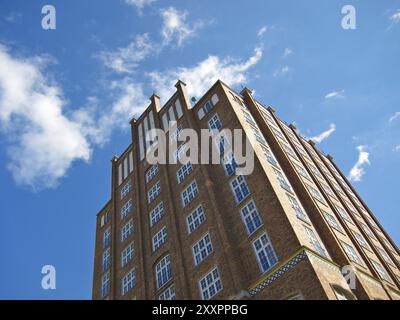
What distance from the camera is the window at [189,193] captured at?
3127 cm

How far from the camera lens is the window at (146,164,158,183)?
126 ft

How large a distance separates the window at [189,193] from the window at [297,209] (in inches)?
304

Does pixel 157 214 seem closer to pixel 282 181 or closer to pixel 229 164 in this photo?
pixel 229 164

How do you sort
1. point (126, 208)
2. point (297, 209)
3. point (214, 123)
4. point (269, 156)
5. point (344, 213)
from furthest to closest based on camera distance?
point (126, 208) < point (344, 213) < point (214, 123) < point (269, 156) < point (297, 209)

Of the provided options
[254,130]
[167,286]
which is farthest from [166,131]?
[167,286]

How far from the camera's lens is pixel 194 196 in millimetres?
31062

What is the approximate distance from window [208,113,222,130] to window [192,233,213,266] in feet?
31.7

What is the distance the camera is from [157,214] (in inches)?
1358

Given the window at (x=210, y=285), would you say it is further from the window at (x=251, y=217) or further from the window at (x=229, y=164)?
the window at (x=229, y=164)

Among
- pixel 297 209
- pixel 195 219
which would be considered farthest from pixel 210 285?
pixel 297 209

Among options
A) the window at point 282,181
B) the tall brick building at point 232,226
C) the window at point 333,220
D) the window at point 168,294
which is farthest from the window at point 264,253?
the window at point 168,294

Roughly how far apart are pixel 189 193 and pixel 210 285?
8.74m

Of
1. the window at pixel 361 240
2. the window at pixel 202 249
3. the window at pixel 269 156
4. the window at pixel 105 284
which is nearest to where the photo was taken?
the window at pixel 202 249

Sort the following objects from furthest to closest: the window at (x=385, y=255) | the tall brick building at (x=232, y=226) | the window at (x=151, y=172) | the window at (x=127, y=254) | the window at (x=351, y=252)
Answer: the window at (x=151, y=172) < the window at (x=127, y=254) < the window at (x=385, y=255) < the window at (x=351, y=252) < the tall brick building at (x=232, y=226)
